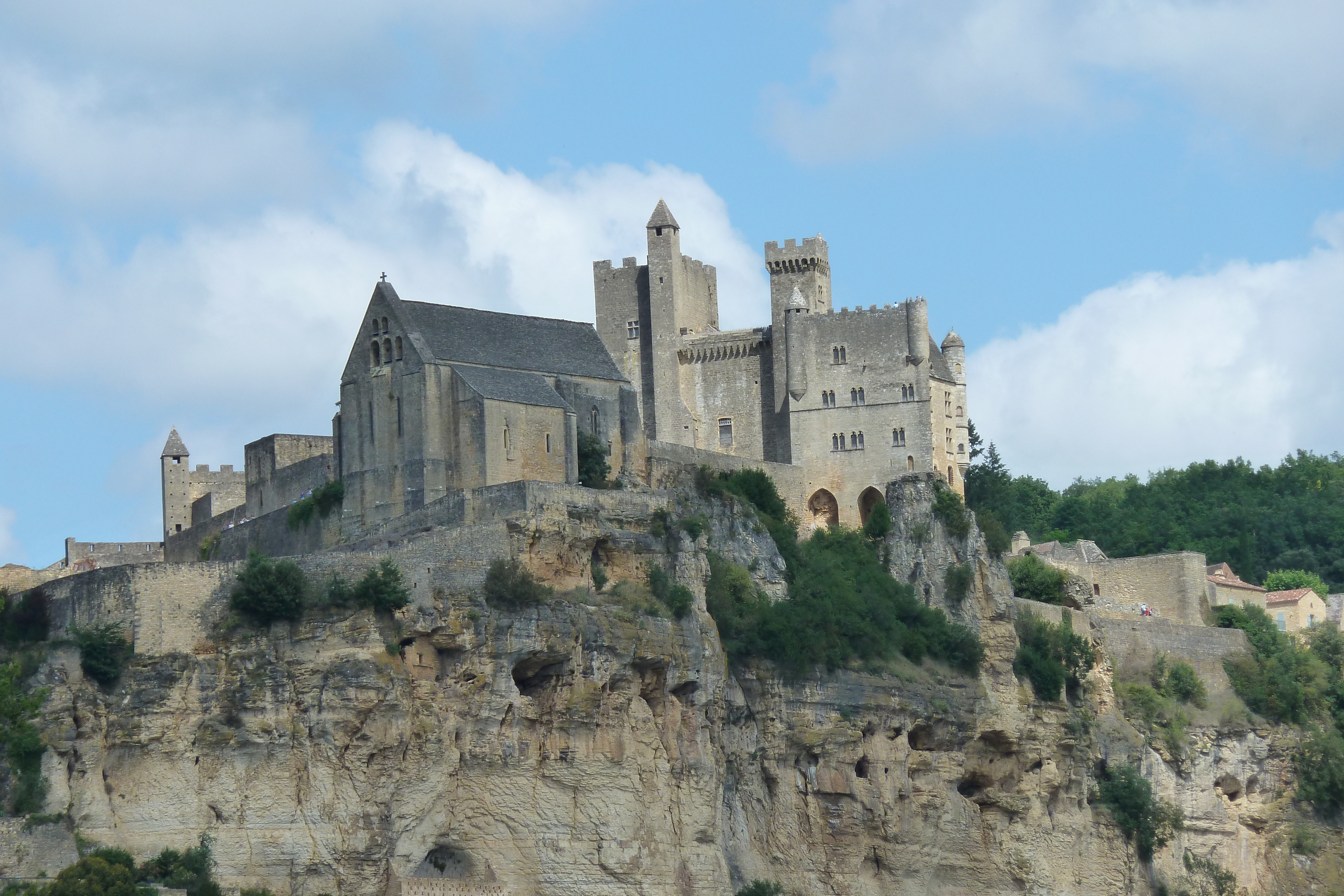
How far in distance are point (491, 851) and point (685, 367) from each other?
2910cm

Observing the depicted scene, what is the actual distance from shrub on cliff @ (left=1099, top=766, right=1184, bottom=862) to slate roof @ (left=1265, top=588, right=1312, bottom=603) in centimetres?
1768

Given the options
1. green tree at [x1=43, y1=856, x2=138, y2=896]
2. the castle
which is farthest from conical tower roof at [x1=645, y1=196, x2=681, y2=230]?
green tree at [x1=43, y1=856, x2=138, y2=896]

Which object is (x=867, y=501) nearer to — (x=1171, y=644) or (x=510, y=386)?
(x=1171, y=644)

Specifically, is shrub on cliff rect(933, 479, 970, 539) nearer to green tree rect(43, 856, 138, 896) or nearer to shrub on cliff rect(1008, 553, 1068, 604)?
shrub on cliff rect(1008, 553, 1068, 604)

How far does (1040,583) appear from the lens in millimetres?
83438

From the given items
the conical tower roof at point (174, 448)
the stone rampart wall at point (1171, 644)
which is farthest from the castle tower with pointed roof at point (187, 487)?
the stone rampart wall at point (1171, 644)

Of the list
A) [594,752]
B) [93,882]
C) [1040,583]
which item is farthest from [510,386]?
[93,882]

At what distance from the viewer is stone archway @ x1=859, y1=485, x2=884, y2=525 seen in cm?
8400

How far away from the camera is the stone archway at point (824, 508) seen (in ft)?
Answer: 276

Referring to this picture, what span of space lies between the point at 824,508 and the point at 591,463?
12.9m

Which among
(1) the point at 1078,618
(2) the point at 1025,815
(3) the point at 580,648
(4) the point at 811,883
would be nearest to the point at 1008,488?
(1) the point at 1078,618

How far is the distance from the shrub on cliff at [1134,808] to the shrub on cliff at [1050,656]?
3023mm

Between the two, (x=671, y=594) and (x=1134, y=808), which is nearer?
(x=671, y=594)

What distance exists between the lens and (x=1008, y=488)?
328 ft
